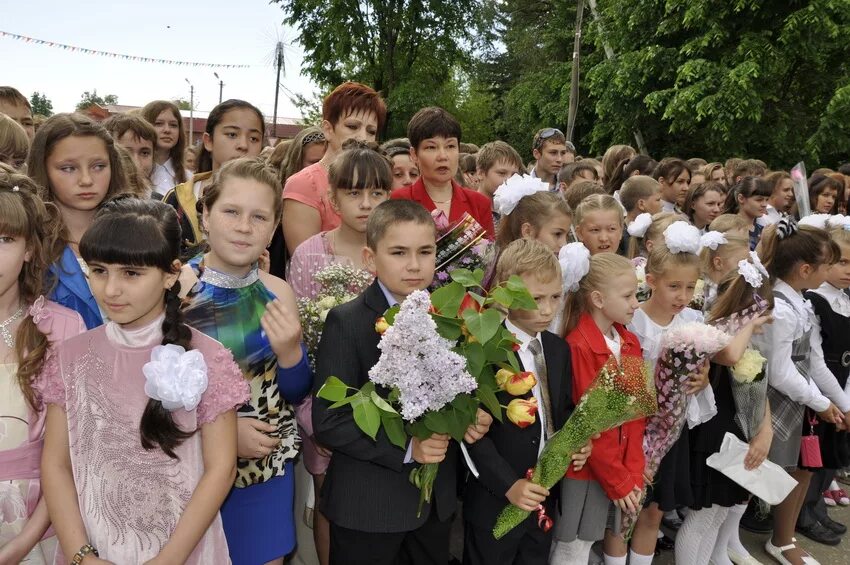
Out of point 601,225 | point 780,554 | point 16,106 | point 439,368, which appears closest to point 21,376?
point 439,368

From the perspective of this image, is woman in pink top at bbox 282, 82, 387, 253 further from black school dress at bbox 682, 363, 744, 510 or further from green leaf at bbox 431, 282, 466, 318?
black school dress at bbox 682, 363, 744, 510

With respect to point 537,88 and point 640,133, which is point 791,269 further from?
A: point 537,88

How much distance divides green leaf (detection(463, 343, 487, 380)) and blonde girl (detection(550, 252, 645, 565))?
0.94 m

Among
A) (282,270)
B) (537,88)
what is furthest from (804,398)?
(537,88)

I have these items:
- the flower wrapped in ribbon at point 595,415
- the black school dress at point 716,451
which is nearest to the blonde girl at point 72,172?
the flower wrapped in ribbon at point 595,415

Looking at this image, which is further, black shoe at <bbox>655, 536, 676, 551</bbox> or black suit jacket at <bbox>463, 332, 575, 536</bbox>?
black shoe at <bbox>655, 536, 676, 551</bbox>

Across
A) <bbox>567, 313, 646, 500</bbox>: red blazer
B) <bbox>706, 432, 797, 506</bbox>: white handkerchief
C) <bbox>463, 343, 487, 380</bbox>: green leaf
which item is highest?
<bbox>463, 343, 487, 380</bbox>: green leaf

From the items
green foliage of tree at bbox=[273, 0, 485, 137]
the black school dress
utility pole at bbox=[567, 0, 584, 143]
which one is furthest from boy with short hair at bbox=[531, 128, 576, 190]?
green foliage of tree at bbox=[273, 0, 485, 137]

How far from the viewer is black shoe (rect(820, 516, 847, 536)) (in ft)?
14.2

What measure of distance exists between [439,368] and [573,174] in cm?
508

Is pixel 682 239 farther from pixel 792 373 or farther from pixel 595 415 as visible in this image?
pixel 595 415

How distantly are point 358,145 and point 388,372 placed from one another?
6.07ft

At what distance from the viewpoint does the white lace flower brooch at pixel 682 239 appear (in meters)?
3.31

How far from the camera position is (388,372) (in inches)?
78.2
